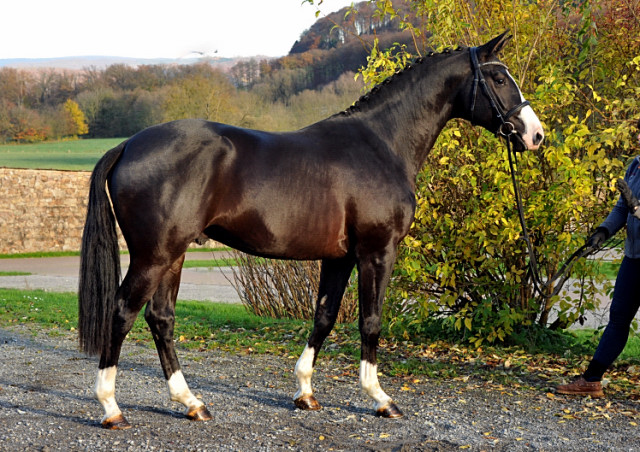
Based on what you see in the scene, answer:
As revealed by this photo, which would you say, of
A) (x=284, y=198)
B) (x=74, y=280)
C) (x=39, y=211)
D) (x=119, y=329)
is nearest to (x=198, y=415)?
(x=119, y=329)

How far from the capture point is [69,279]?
14.7 m

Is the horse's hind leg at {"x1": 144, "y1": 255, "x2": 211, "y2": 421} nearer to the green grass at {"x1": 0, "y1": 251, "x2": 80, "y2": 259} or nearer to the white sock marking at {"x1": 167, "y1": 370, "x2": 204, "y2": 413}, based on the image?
the white sock marking at {"x1": 167, "y1": 370, "x2": 204, "y2": 413}

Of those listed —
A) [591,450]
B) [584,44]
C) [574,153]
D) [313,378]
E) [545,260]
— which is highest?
[584,44]

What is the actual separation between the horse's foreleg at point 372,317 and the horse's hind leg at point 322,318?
0.21m

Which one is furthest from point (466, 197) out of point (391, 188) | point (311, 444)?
point (311, 444)

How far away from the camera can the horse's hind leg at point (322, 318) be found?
4.43 meters

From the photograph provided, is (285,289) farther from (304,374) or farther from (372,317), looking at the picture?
(372,317)

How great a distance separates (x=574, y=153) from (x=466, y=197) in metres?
1.16

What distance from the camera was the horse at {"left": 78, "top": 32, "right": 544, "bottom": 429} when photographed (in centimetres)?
386

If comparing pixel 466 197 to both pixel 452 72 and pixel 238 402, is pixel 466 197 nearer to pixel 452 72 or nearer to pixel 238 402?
pixel 452 72

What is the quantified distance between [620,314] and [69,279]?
12782mm

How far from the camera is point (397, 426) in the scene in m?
4.00

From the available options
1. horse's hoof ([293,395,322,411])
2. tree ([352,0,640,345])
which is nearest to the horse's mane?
tree ([352,0,640,345])

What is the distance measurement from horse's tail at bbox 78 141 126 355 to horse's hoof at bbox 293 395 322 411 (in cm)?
137
